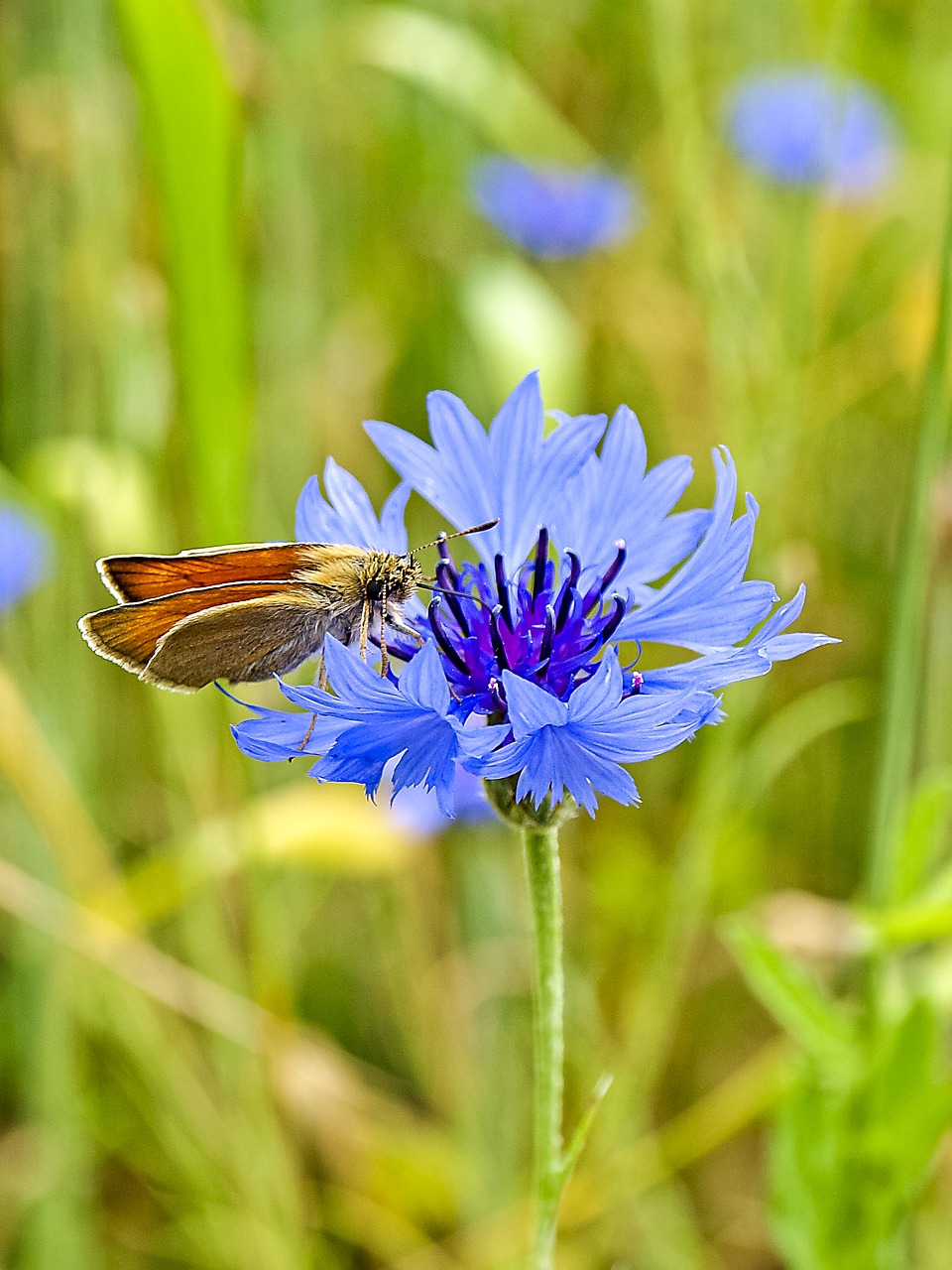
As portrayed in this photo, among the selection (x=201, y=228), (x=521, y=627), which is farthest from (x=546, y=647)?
(x=201, y=228)

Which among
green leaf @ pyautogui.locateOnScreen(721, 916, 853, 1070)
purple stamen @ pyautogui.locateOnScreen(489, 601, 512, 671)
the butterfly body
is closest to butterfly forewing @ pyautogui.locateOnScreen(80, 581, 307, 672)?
the butterfly body

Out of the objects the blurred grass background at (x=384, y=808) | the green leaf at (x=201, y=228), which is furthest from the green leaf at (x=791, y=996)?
the green leaf at (x=201, y=228)

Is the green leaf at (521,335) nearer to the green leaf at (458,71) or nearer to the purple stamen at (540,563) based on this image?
the green leaf at (458,71)

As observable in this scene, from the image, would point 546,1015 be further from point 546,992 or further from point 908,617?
point 908,617

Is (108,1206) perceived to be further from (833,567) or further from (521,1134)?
(833,567)

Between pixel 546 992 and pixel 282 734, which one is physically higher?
pixel 282 734

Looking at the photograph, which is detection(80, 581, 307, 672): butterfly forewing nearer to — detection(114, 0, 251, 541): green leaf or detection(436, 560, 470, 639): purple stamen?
detection(436, 560, 470, 639): purple stamen

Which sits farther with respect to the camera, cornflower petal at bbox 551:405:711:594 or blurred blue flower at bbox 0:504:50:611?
blurred blue flower at bbox 0:504:50:611

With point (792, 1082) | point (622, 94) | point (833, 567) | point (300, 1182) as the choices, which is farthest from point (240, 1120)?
point (622, 94)
